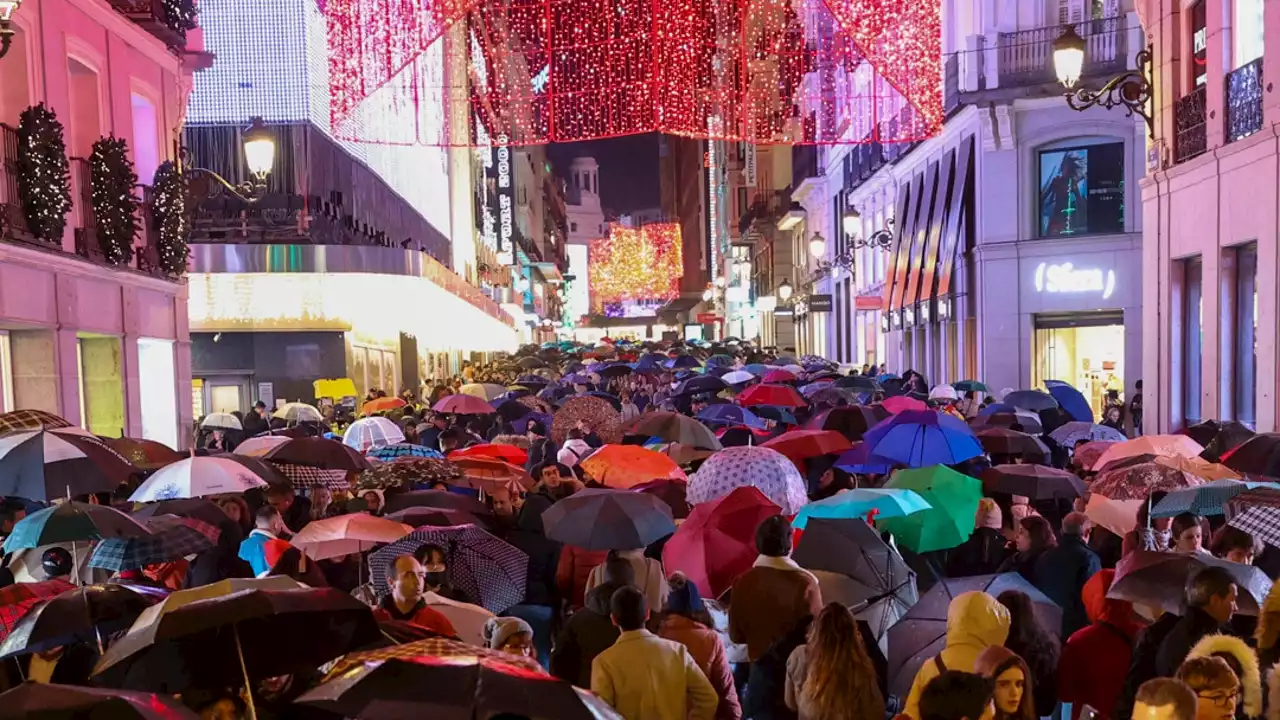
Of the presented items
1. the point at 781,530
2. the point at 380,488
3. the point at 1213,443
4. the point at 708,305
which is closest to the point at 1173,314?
the point at 1213,443

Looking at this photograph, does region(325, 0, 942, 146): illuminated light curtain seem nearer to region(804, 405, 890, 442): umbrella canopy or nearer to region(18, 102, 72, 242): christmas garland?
region(18, 102, 72, 242): christmas garland

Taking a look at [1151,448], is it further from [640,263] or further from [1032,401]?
A: [640,263]

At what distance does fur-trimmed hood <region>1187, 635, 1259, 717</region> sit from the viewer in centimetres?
562

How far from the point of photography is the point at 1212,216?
1850 cm

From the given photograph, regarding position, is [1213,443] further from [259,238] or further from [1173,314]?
[259,238]

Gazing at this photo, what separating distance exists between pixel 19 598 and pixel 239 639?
7.71ft

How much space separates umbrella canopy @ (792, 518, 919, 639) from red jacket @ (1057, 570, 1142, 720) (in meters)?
0.89

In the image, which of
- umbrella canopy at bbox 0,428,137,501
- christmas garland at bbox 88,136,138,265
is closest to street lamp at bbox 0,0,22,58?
umbrella canopy at bbox 0,428,137,501

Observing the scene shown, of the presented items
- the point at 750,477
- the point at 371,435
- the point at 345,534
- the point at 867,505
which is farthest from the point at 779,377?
the point at 345,534

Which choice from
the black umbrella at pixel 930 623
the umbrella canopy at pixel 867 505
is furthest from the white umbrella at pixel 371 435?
the black umbrella at pixel 930 623

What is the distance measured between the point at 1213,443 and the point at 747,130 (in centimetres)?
1717

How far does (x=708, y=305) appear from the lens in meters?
145

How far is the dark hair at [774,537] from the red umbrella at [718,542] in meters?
1.06

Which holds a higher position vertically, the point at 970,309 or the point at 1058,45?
the point at 1058,45
